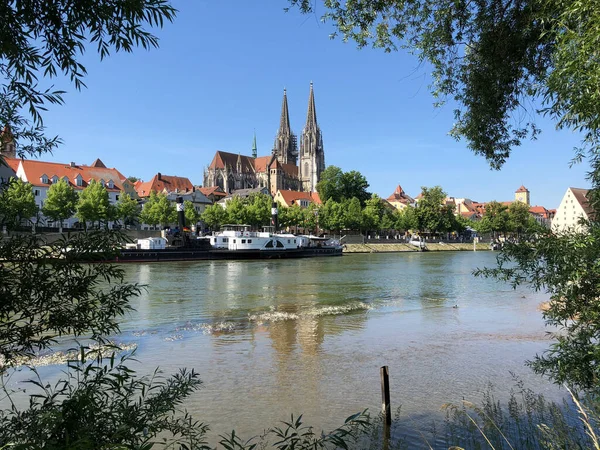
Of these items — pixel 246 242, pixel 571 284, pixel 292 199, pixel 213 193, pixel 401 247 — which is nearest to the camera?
pixel 571 284

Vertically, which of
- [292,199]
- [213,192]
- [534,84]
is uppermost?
[213,192]

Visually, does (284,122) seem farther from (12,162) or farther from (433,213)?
(12,162)

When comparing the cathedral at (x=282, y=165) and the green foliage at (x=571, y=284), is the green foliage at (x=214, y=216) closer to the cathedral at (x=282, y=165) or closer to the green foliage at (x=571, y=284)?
the cathedral at (x=282, y=165)

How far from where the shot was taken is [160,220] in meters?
76.1

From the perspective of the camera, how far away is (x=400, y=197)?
161 meters

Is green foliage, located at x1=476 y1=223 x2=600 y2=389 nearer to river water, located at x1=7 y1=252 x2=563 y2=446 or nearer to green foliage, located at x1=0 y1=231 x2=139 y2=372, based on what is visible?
river water, located at x1=7 y1=252 x2=563 y2=446

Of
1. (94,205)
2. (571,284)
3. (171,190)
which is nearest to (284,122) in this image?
(171,190)

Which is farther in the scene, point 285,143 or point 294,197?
point 285,143

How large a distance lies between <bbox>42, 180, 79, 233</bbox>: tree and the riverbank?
161 feet

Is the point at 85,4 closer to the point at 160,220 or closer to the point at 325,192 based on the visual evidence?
the point at 160,220

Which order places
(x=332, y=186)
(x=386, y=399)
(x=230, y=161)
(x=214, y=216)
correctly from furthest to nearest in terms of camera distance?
(x=230, y=161) → (x=332, y=186) → (x=214, y=216) → (x=386, y=399)

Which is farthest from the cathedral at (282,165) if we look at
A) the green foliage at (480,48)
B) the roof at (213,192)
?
the green foliage at (480,48)

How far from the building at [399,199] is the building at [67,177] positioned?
92295mm

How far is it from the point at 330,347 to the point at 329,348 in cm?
14
